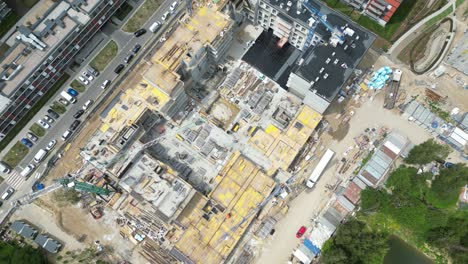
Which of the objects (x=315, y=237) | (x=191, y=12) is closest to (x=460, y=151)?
(x=315, y=237)

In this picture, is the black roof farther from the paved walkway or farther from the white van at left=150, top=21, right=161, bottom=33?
the white van at left=150, top=21, right=161, bottom=33

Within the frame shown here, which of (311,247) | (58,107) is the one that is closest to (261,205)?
(311,247)

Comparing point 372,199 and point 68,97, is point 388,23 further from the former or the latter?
point 68,97

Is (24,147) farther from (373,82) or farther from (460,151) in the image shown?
(460,151)

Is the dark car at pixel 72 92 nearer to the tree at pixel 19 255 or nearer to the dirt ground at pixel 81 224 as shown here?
the dirt ground at pixel 81 224

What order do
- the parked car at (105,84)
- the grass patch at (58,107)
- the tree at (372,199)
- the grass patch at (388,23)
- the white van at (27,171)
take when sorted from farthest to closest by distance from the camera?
the grass patch at (388,23)
the parked car at (105,84)
the grass patch at (58,107)
the white van at (27,171)
the tree at (372,199)

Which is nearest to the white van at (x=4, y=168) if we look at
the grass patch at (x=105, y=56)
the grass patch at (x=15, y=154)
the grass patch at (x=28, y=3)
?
the grass patch at (x=15, y=154)
